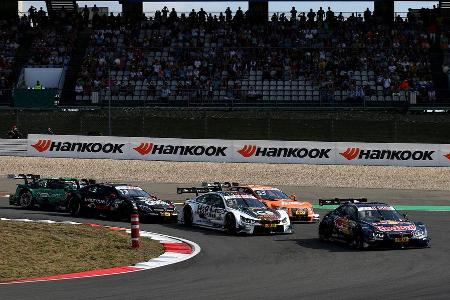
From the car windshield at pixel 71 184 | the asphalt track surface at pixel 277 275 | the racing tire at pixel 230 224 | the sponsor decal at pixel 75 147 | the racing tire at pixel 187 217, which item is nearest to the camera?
the asphalt track surface at pixel 277 275

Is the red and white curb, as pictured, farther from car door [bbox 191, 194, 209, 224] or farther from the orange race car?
the orange race car

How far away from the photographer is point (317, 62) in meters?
54.3

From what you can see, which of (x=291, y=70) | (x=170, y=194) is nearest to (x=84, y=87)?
(x=291, y=70)

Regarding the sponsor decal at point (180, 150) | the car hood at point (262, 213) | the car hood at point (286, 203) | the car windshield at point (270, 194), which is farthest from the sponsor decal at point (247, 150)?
the car hood at point (262, 213)

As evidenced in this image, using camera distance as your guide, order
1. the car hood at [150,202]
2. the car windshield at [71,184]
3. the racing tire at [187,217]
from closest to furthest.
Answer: the racing tire at [187,217], the car hood at [150,202], the car windshield at [71,184]

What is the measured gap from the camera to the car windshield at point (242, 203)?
27984mm

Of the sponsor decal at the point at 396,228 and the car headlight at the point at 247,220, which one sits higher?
the sponsor decal at the point at 396,228

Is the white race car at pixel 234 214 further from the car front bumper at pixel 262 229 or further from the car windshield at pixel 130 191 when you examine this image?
the car windshield at pixel 130 191

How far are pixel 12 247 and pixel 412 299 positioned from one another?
10216 mm

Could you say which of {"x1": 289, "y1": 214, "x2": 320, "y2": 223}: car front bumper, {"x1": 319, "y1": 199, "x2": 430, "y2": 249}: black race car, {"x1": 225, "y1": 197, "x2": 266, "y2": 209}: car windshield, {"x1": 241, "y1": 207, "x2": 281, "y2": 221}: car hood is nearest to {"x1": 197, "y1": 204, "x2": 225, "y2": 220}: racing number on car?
{"x1": 225, "y1": 197, "x2": 266, "y2": 209}: car windshield

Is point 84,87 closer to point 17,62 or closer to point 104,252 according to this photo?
point 17,62

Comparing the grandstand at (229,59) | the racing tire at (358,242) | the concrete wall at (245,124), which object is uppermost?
the grandstand at (229,59)

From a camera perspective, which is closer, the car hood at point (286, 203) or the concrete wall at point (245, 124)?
the car hood at point (286, 203)

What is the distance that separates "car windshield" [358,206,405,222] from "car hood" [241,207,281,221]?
3.22 m
